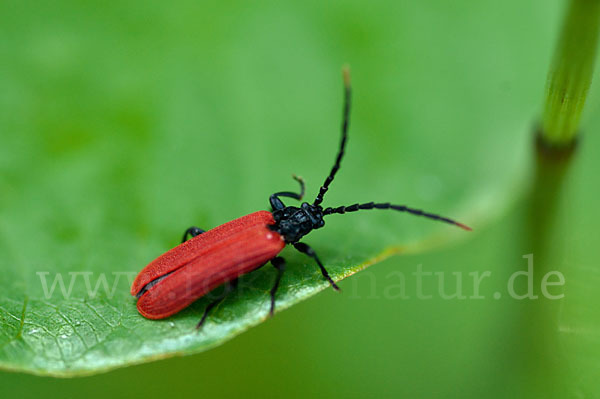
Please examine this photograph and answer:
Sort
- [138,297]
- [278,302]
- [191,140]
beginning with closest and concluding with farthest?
[278,302] < [138,297] < [191,140]

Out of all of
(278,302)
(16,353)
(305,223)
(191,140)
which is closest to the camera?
(16,353)

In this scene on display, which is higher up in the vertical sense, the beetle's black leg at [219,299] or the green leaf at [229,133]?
the green leaf at [229,133]

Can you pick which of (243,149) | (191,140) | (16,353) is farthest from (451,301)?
(16,353)

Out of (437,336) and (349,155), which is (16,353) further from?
(437,336)

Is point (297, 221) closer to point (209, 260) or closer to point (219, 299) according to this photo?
point (209, 260)

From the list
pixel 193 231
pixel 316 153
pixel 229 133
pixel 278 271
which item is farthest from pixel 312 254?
pixel 229 133

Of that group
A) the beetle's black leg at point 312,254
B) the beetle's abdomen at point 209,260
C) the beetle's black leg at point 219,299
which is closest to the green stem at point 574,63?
the beetle's black leg at point 312,254

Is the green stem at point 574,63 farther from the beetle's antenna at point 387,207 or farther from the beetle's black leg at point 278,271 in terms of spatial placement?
the beetle's black leg at point 278,271
